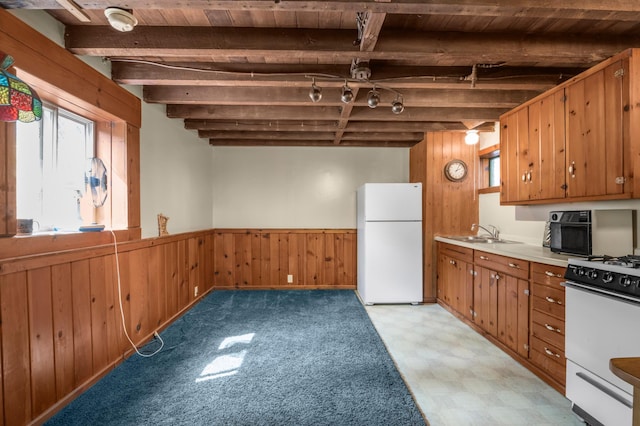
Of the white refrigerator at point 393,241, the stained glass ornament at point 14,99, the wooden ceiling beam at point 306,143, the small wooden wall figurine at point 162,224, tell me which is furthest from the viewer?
the wooden ceiling beam at point 306,143

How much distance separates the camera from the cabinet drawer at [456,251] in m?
3.26

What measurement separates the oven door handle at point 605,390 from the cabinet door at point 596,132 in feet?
3.87

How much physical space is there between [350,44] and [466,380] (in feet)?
8.28

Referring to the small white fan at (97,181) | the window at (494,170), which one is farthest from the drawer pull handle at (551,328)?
the small white fan at (97,181)

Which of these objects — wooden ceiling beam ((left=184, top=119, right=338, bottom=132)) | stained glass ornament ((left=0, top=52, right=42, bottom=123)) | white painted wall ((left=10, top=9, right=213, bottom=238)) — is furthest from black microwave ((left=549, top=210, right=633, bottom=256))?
white painted wall ((left=10, top=9, right=213, bottom=238))

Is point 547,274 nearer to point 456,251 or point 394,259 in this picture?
point 456,251

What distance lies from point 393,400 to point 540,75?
9.24 feet

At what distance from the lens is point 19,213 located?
1.80m

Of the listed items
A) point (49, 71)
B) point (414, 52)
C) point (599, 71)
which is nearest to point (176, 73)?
point (49, 71)

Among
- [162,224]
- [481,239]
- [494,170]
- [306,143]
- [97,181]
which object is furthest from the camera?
[306,143]

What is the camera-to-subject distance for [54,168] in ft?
6.74

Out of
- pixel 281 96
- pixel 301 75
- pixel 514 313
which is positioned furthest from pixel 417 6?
pixel 514 313

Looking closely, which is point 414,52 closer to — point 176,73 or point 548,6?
point 548,6

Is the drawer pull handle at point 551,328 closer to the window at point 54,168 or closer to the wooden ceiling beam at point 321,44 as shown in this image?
the wooden ceiling beam at point 321,44
